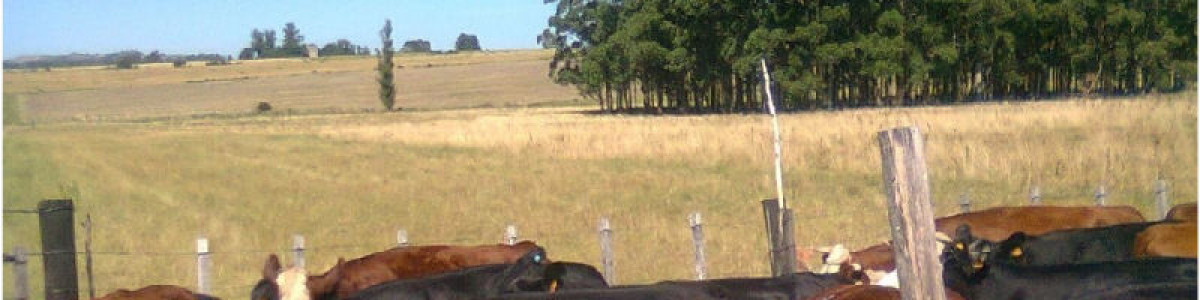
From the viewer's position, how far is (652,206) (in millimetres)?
20391

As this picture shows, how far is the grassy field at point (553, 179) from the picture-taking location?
16047 mm

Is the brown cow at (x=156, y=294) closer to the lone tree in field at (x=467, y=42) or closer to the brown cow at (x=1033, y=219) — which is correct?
the brown cow at (x=1033, y=219)

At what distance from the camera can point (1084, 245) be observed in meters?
9.94

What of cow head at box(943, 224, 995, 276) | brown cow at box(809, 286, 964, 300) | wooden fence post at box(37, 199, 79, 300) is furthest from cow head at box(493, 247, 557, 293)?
wooden fence post at box(37, 199, 79, 300)

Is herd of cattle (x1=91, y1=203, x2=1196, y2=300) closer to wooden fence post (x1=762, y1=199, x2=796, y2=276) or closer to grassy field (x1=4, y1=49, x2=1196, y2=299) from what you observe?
wooden fence post (x1=762, y1=199, x2=796, y2=276)

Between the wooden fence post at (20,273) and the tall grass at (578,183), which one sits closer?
the wooden fence post at (20,273)

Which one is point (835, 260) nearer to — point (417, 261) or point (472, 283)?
point (472, 283)

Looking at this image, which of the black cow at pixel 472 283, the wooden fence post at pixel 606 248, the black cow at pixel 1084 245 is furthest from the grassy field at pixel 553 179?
the black cow at pixel 1084 245

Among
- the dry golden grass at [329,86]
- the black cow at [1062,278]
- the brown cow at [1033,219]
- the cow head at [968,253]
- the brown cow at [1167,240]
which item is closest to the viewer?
the black cow at [1062,278]

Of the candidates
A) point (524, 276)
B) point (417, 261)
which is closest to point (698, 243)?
point (417, 261)

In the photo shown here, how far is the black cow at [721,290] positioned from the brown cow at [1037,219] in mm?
3575

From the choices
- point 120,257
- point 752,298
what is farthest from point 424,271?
point 120,257

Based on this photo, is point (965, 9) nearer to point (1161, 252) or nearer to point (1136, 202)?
point (1136, 202)

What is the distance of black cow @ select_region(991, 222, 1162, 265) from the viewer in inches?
386
